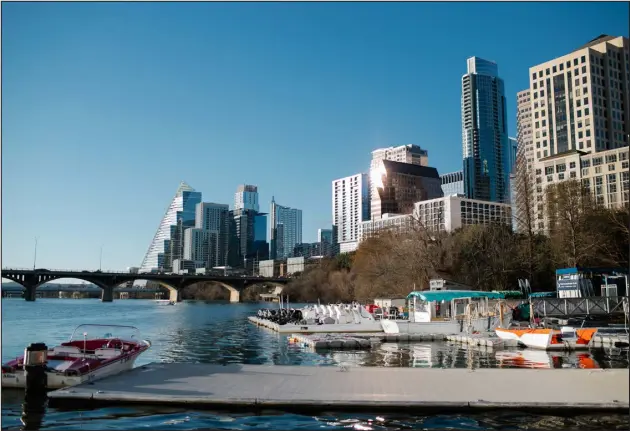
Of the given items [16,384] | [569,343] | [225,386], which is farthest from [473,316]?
[16,384]

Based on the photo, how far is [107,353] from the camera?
2116 cm

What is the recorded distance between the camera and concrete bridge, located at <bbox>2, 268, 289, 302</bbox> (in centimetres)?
12631

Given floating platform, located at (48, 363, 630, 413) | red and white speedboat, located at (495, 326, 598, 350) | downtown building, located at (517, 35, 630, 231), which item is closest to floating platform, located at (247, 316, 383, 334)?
red and white speedboat, located at (495, 326, 598, 350)

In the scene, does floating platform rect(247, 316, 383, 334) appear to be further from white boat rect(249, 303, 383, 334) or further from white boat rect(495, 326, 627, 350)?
white boat rect(495, 326, 627, 350)

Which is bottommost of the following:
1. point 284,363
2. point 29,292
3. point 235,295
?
point 284,363

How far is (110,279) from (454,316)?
111273 mm

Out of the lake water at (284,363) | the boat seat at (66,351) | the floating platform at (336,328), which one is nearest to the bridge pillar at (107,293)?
the lake water at (284,363)

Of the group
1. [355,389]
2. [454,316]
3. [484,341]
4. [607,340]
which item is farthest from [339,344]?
[355,389]

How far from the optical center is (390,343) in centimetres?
3859

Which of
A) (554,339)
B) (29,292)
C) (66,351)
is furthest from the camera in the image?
(29,292)

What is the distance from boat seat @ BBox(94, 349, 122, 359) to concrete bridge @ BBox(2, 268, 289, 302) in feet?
344

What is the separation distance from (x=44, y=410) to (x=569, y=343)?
26635 mm

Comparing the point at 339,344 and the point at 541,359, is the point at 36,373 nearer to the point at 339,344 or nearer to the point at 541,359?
the point at 339,344

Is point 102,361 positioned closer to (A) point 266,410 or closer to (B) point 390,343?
(A) point 266,410
